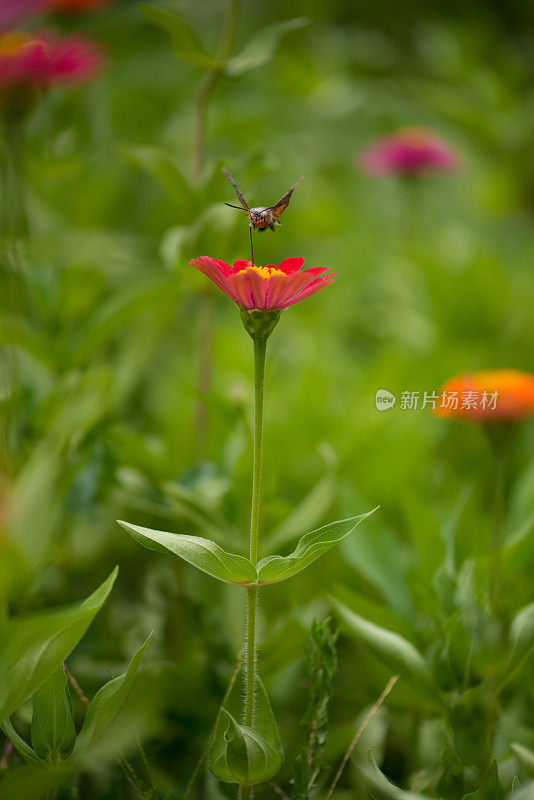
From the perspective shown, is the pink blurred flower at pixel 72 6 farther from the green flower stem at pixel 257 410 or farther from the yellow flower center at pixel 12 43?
the green flower stem at pixel 257 410

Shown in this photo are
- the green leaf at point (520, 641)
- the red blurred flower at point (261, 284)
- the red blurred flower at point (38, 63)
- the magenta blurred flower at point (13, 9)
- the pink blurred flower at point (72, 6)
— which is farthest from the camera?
the pink blurred flower at point (72, 6)

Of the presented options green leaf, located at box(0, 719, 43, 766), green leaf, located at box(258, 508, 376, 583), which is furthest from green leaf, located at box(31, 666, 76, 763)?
green leaf, located at box(258, 508, 376, 583)

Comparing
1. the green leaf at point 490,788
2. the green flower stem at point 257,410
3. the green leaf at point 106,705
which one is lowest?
the green leaf at point 490,788

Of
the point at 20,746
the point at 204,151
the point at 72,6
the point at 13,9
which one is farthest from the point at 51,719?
the point at 72,6

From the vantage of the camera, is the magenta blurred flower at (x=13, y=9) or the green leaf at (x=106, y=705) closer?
the green leaf at (x=106, y=705)

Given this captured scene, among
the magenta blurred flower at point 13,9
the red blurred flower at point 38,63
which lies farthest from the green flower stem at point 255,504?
the magenta blurred flower at point 13,9

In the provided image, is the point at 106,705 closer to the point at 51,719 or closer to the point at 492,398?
the point at 51,719
